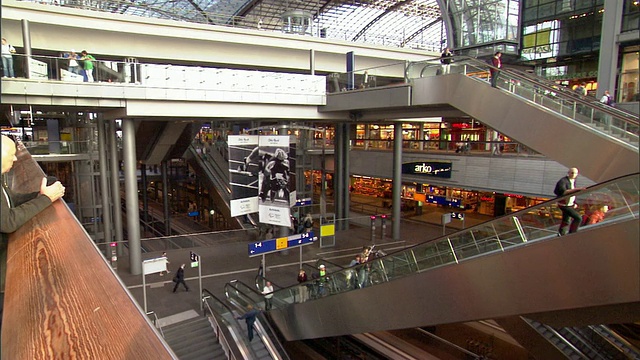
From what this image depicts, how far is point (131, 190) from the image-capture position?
1357 cm

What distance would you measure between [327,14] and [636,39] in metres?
37.5

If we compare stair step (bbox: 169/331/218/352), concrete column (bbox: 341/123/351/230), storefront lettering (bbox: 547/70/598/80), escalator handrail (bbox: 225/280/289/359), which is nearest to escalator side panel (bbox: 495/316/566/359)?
escalator handrail (bbox: 225/280/289/359)

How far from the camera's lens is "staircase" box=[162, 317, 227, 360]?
10.1 m

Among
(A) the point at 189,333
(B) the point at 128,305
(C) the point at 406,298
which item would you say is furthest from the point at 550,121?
(A) the point at 189,333

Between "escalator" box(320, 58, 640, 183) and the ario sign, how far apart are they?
10.4 m

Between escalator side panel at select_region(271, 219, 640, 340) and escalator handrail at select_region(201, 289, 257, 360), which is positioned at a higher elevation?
escalator side panel at select_region(271, 219, 640, 340)

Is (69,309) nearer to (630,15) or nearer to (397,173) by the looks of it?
(397,173)

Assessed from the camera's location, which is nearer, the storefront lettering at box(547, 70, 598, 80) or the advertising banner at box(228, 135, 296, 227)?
the advertising banner at box(228, 135, 296, 227)

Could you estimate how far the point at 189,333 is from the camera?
10.6 m

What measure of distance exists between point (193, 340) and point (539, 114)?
9802 millimetres

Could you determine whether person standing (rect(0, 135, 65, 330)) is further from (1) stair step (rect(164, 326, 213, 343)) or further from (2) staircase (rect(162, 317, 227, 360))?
(1) stair step (rect(164, 326, 213, 343))

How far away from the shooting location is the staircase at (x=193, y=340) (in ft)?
33.2

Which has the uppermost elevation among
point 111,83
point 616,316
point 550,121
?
point 111,83

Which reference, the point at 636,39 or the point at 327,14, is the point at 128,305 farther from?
the point at 327,14
